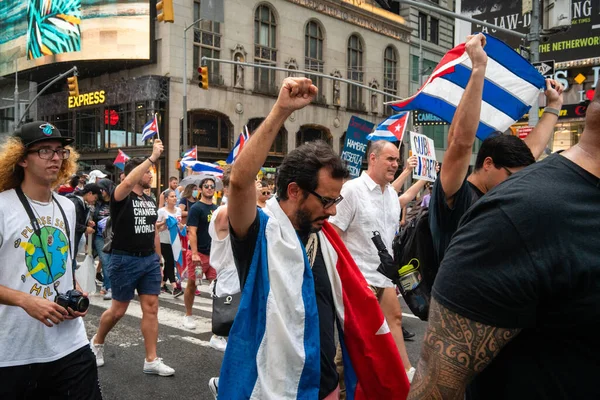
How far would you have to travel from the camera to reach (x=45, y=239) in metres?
3.01

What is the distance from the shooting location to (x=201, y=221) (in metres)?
7.78

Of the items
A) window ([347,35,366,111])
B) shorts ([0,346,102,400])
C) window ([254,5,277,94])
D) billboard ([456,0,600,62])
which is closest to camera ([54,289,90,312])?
shorts ([0,346,102,400])

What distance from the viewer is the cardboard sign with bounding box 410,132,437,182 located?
8.31m

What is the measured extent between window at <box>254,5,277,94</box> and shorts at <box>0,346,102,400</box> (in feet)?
103

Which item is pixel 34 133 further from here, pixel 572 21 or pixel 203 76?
pixel 572 21

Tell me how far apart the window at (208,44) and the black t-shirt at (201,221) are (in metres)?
24.6

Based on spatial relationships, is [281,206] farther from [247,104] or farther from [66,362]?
[247,104]

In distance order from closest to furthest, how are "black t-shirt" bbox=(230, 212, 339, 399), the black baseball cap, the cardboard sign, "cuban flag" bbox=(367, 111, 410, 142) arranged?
"black t-shirt" bbox=(230, 212, 339, 399), the black baseball cap, the cardboard sign, "cuban flag" bbox=(367, 111, 410, 142)

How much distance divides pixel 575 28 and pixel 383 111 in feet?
76.5

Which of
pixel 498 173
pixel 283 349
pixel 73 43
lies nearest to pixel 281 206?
pixel 283 349

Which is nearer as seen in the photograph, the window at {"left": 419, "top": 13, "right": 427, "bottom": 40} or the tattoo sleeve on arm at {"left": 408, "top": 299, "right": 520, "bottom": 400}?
the tattoo sleeve on arm at {"left": 408, "top": 299, "right": 520, "bottom": 400}

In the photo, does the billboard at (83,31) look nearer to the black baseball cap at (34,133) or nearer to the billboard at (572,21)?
the billboard at (572,21)

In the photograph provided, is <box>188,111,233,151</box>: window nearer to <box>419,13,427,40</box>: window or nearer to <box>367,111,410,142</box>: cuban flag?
<box>419,13,427,40</box>: window

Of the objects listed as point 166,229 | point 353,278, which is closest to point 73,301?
point 353,278
